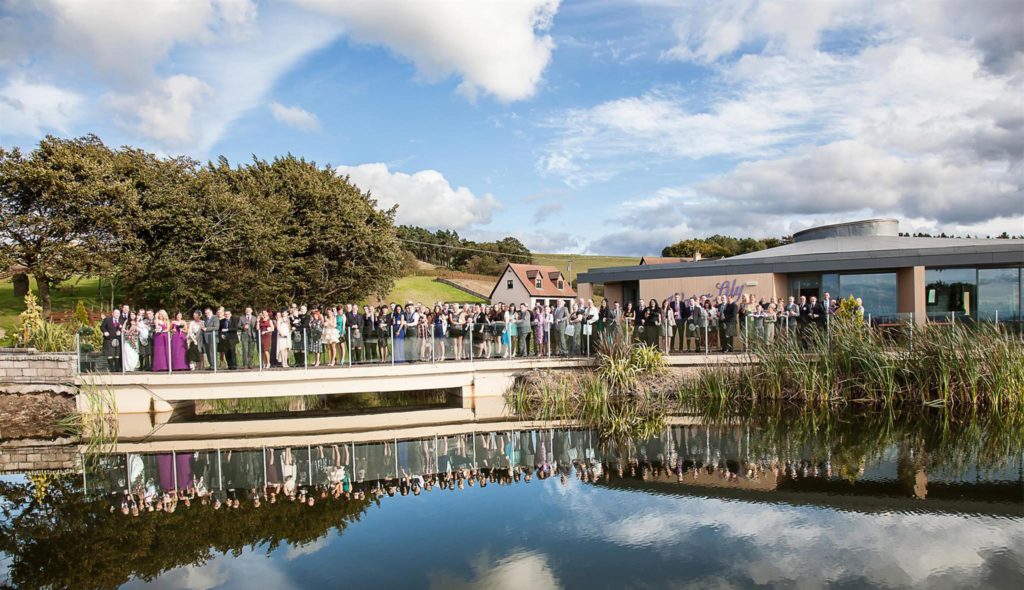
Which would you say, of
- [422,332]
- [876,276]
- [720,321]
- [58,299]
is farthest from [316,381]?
[58,299]

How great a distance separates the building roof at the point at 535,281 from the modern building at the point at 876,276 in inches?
1085

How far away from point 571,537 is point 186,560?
175 inches

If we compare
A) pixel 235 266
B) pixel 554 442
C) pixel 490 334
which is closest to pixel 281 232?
pixel 235 266

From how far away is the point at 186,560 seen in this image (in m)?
7.65

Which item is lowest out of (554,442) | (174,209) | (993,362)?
(554,442)

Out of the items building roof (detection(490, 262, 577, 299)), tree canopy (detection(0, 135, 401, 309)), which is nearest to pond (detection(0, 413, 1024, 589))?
tree canopy (detection(0, 135, 401, 309))

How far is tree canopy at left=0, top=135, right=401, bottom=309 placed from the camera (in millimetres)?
25516

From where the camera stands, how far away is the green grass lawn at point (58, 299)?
3003 centimetres

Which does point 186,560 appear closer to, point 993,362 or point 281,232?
point 993,362

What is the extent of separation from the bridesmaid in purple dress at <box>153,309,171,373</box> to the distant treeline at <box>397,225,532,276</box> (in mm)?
54776

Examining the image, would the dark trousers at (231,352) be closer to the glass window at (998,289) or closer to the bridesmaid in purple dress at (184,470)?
the bridesmaid in purple dress at (184,470)

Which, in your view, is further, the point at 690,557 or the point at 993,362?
the point at 993,362

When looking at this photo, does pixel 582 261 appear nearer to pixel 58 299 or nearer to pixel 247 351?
pixel 58 299

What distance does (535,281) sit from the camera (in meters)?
54.9
